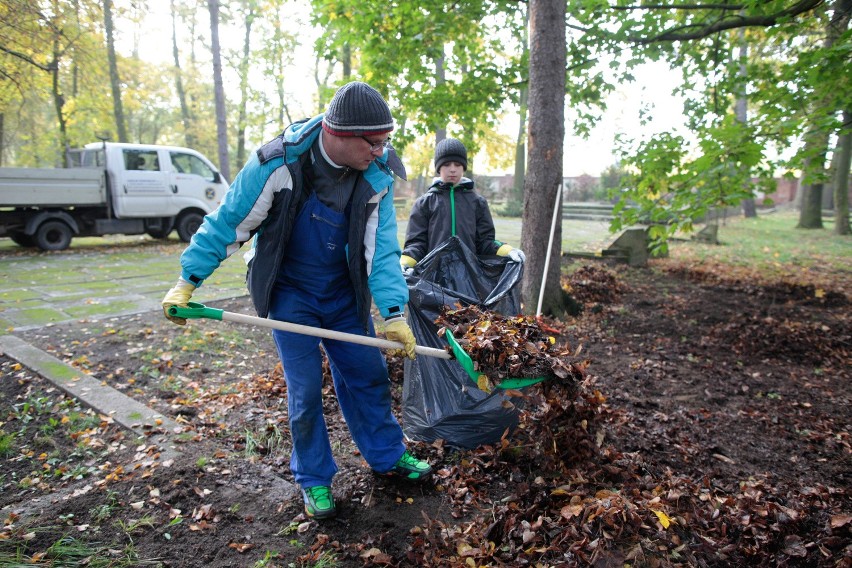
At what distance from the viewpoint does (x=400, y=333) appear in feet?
8.22

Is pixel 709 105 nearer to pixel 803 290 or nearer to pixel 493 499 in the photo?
pixel 803 290

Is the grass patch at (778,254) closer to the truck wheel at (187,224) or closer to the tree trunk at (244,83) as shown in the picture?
the truck wheel at (187,224)

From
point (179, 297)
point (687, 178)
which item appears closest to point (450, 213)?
point (179, 297)

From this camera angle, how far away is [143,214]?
11.1 meters

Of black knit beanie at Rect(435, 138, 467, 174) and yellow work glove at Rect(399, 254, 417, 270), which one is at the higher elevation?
black knit beanie at Rect(435, 138, 467, 174)

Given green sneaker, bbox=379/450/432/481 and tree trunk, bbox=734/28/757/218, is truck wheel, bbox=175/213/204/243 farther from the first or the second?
green sneaker, bbox=379/450/432/481

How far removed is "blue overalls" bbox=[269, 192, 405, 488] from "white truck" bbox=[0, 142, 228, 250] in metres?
9.32

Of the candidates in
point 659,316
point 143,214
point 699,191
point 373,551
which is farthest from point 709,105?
point 143,214

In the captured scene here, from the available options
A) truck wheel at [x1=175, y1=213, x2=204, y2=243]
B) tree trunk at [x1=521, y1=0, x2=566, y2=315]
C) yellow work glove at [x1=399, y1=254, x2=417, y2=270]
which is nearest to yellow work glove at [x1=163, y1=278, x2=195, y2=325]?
yellow work glove at [x1=399, y1=254, x2=417, y2=270]

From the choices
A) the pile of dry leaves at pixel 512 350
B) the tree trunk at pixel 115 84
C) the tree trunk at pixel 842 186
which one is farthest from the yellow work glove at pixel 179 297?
the tree trunk at pixel 115 84

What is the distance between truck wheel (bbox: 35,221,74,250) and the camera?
9812 millimetres

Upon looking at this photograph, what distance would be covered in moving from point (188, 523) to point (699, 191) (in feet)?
18.9

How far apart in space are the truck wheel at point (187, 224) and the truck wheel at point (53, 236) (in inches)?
81.3

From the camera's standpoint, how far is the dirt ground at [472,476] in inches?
84.4
